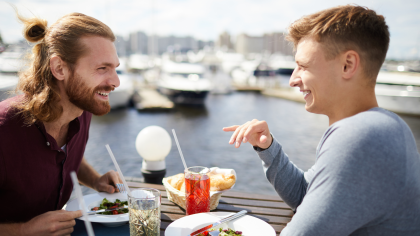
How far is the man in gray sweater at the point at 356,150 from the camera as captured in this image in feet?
3.24

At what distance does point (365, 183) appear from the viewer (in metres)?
0.99

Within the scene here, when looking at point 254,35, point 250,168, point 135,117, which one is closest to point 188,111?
point 135,117

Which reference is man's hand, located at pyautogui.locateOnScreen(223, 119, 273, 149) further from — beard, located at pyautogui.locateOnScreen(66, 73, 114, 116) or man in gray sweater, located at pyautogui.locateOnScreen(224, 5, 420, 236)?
beard, located at pyautogui.locateOnScreen(66, 73, 114, 116)

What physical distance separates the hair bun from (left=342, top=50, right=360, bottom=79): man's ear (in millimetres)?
1688

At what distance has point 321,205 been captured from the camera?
101 centimetres

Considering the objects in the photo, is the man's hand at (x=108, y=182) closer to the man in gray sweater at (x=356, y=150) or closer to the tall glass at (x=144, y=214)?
the tall glass at (x=144, y=214)

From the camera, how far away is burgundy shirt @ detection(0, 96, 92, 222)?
1.58 m

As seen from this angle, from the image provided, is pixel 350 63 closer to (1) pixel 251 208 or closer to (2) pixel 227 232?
(2) pixel 227 232

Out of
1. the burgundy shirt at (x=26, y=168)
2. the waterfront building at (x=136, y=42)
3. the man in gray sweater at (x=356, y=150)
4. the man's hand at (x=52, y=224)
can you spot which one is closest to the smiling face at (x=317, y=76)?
the man in gray sweater at (x=356, y=150)

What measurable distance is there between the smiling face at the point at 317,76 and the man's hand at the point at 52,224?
4.12ft

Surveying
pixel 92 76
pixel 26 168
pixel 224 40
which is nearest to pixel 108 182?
pixel 26 168

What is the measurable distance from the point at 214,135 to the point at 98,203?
44.2ft

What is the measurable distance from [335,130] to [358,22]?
18.7 inches

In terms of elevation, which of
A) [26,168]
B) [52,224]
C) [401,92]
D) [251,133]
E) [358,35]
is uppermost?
[358,35]
